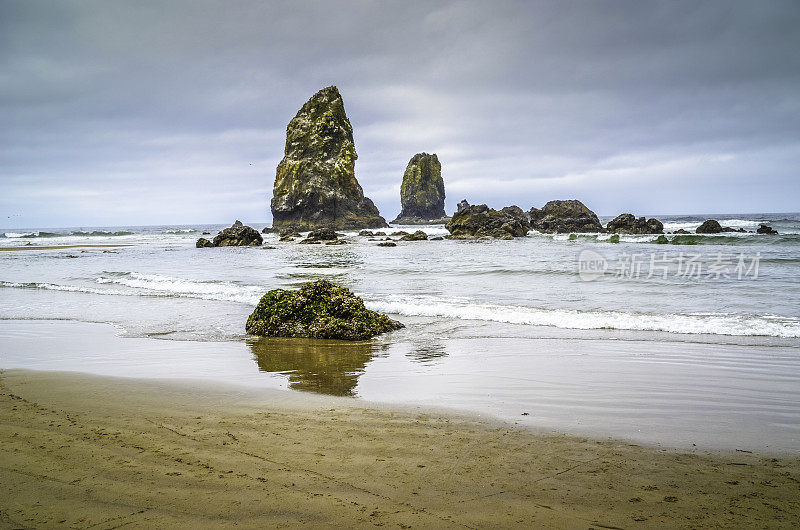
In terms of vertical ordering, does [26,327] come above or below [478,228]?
below

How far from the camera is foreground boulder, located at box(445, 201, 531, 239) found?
48.2 m

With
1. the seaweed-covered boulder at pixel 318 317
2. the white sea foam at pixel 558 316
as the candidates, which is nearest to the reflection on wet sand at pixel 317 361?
the seaweed-covered boulder at pixel 318 317

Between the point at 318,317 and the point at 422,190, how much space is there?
108403 millimetres

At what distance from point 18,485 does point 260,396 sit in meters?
2.19

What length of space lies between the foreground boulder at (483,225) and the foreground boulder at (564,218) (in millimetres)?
5300

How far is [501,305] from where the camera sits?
425 inches

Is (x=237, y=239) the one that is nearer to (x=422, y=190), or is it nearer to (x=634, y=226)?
(x=634, y=226)

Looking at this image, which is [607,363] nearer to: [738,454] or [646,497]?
[738,454]

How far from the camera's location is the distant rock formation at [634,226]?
45188 millimetres

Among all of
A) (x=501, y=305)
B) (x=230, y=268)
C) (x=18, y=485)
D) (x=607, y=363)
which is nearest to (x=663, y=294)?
(x=501, y=305)

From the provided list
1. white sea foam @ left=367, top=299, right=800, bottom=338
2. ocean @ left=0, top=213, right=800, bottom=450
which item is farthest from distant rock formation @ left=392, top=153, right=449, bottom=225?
white sea foam @ left=367, top=299, right=800, bottom=338

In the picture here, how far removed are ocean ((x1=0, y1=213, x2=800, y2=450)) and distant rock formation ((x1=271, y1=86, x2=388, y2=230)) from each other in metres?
59.8

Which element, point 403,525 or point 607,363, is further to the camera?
point 607,363

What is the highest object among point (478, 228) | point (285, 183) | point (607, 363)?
point (285, 183)
